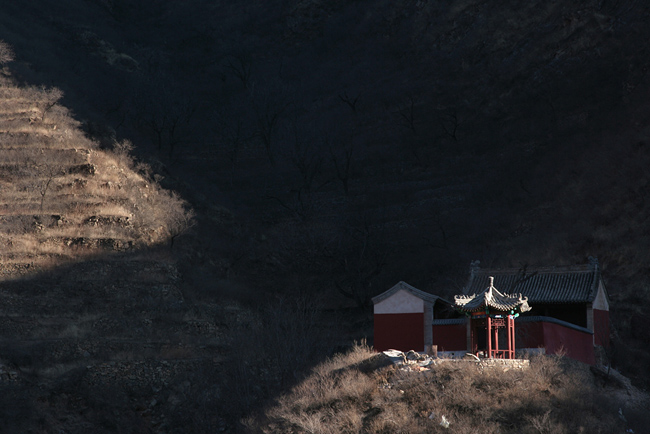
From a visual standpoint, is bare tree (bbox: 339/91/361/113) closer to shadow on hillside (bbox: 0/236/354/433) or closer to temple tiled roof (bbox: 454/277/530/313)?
shadow on hillside (bbox: 0/236/354/433)

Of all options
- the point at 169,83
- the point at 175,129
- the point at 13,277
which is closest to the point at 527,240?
the point at 13,277

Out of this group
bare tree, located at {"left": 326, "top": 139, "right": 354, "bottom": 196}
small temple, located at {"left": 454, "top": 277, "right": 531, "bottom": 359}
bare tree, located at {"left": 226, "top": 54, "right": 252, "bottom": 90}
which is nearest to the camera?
small temple, located at {"left": 454, "top": 277, "right": 531, "bottom": 359}

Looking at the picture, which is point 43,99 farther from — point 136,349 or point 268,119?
point 136,349

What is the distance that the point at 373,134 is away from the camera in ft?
264

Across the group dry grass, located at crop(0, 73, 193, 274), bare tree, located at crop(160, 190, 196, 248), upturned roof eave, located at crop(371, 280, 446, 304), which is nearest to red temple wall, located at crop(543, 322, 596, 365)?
upturned roof eave, located at crop(371, 280, 446, 304)

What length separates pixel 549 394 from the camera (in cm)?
2997

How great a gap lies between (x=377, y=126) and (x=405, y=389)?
173ft

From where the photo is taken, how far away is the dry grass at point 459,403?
29.3 m

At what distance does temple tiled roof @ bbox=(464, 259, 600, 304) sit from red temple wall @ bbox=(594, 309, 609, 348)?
1.34m

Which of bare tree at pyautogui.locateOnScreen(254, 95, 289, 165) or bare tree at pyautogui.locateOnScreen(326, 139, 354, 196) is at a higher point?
bare tree at pyautogui.locateOnScreen(254, 95, 289, 165)

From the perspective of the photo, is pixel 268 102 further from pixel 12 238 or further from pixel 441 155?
pixel 12 238

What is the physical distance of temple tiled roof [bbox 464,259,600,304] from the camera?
3884 cm

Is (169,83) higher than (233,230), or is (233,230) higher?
(169,83)

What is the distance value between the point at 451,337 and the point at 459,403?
767 centimetres
